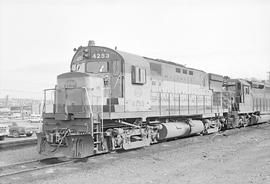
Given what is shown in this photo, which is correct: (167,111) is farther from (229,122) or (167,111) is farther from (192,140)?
(229,122)

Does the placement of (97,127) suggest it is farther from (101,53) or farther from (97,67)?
(101,53)

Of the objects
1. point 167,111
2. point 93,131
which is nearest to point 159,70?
point 167,111

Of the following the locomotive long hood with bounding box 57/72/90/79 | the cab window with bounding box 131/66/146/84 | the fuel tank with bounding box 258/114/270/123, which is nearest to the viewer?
the locomotive long hood with bounding box 57/72/90/79

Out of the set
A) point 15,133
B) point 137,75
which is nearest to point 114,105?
point 137,75

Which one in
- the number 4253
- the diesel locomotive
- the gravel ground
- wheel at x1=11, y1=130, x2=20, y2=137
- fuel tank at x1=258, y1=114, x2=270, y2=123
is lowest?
wheel at x1=11, y1=130, x2=20, y2=137

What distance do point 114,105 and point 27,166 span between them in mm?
3188

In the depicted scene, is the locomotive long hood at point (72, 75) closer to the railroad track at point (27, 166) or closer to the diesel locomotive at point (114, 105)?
the diesel locomotive at point (114, 105)

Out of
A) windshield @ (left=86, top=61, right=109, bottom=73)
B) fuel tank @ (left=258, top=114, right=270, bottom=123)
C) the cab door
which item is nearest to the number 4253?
windshield @ (left=86, top=61, right=109, bottom=73)

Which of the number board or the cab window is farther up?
the number board

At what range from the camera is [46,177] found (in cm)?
697

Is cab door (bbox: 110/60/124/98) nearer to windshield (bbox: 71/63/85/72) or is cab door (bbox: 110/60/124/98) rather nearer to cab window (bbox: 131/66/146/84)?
cab window (bbox: 131/66/146/84)

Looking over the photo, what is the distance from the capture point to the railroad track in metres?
7.56

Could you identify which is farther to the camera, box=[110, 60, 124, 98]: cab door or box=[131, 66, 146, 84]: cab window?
box=[131, 66, 146, 84]: cab window

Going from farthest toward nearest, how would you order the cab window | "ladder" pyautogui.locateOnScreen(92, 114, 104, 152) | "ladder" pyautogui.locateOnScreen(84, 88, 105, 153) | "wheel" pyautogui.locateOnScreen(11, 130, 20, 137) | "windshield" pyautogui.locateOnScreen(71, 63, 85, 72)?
1. "wheel" pyautogui.locateOnScreen(11, 130, 20, 137)
2. "windshield" pyautogui.locateOnScreen(71, 63, 85, 72)
3. the cab window
4. "ladder" pyautogui.locateOnScreen(92, 114, 104, 152)
5. "ladder" pyautogui.locateOnScreen(84, 88, 105, 153)
